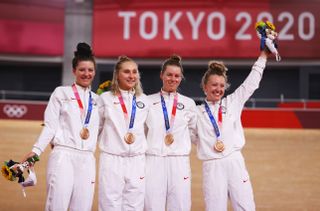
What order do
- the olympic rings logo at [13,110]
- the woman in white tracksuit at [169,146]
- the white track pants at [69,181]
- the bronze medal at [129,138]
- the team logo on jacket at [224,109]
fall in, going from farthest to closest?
1. the olympic rings logo at [13,110]
2. the team logo on jacket at [224,109]
3. the woman in white tracksuit at [169,146]
4. the bronze medal at [129,138]
5. the white track pants at [69,181]

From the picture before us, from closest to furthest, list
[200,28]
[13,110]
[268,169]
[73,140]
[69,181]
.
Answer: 1. [69,181]
2. [73,140]
3. [268,169]
4. [13,110]
5. [200,28]

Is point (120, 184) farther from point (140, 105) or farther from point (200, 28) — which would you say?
point (200, 28)

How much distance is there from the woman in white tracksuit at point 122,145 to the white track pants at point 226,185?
0.57m

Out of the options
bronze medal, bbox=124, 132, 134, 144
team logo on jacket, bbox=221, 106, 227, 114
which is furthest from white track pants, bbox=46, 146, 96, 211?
team logo on jacket, bbox=221, 106, 227, 114

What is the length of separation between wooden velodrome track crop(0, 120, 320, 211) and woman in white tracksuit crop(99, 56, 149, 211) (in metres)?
1.78

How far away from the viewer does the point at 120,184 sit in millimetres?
3363

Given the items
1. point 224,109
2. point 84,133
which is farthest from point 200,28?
point 84,133

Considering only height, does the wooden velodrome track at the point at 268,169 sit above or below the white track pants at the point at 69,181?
below

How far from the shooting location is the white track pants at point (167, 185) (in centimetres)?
350

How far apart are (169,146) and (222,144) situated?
0.45 m

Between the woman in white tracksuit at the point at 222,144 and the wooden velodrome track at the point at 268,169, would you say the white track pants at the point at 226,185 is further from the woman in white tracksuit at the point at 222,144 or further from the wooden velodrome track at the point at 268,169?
the wooden velodrome track at the point at 268,169

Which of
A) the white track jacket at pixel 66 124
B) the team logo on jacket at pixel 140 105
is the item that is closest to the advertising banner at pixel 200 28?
the team logo on jacket at pixel 140 105

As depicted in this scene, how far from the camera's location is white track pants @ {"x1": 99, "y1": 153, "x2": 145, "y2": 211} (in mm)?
3354

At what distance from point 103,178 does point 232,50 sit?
10695 millimetres
